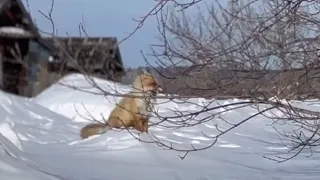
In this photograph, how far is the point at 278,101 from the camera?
19.8 ft

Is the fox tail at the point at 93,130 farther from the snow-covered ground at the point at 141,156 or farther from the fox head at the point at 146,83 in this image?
the fox head at the point at 146,83

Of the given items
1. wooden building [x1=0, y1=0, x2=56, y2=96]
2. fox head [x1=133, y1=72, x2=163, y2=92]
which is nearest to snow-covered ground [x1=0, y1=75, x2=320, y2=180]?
fox head [x1=133, y1=72, x2=163, y2=92]

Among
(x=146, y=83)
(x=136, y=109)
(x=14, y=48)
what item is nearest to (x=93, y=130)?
(x=136, y=109)

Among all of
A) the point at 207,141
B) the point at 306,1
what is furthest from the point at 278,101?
the point at 207,141

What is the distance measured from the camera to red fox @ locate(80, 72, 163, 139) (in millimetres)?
6926

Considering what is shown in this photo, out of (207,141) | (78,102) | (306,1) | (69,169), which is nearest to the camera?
(69,169)

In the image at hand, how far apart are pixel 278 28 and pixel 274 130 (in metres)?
3.83

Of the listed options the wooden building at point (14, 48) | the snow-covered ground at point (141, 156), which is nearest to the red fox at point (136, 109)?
the snow-covered ground at point (141, 156)

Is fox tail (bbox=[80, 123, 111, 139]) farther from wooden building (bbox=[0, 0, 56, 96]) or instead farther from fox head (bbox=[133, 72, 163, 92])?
wooden building (bbox=[0, 0, 56, 96])

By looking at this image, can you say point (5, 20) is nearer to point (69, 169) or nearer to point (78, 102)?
point (78, 102)

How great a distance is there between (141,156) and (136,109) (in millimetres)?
1376

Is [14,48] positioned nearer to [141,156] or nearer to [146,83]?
[146,83]

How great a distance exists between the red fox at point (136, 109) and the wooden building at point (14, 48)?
29.6ft

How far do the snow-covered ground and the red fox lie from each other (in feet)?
0.82
